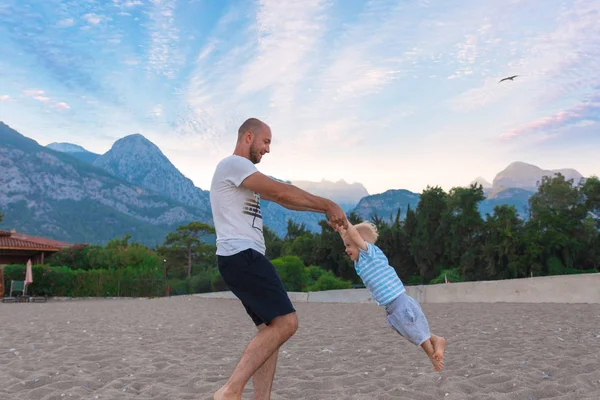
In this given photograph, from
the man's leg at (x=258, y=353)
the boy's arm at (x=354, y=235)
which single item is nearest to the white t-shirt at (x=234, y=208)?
the man's leg at (x=258, y=353)

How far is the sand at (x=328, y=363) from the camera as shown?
4184 millimetres

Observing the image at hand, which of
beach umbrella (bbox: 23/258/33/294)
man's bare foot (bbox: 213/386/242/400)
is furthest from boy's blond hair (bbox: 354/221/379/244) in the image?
A: beach umbrella (bbox: 23/258/33/294)

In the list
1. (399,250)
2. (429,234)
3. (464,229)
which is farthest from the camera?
(399,250)

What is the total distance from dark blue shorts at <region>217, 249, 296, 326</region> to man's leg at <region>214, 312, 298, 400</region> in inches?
2.1

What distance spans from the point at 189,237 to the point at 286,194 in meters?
69.7

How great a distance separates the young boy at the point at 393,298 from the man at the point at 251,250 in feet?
2.60

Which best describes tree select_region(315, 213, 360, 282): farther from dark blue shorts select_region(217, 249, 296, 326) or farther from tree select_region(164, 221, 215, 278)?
dark blue shorts select_region(217, 249, 296, 326)

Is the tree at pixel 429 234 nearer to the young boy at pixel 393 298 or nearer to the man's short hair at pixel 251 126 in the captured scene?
the young boy at pixel 393 298

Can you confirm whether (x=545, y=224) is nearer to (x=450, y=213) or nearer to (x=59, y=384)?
(x=450, y=213)

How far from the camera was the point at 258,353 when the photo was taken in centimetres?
305

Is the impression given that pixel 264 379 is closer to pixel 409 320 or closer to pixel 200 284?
pixel 409 320

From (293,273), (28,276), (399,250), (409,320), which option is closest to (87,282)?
(28,276)

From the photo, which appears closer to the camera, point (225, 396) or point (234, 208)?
point (225, 396)

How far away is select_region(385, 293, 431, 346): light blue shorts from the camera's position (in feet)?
12.5
